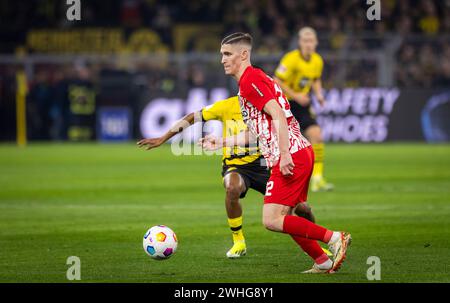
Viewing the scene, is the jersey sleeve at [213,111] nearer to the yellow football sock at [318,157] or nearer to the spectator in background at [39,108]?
the yellow football sock at [318,157]

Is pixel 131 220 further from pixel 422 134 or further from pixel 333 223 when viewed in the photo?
pixel 422 134

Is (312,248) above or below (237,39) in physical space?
below

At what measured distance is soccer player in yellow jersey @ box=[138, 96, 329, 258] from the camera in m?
10.2

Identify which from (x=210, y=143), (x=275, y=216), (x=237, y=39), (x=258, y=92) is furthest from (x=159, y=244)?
(x=237, y=39)

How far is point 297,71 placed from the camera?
16719mm

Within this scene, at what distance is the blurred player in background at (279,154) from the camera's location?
27.6ft

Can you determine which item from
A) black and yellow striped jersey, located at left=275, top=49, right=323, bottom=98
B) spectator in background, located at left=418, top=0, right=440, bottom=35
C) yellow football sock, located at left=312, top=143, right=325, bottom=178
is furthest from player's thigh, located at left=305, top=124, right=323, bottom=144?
spectator in background, located at left=418, top=0, right=440, bottom=35

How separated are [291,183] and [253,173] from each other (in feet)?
6.85

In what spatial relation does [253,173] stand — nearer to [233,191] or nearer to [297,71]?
[233,191]

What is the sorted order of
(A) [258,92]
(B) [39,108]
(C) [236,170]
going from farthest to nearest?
(B) [39,108] → (C) [236,170] → (A) [258,92]

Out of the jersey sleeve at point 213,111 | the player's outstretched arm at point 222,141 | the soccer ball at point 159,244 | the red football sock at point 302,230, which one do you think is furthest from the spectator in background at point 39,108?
the red football sock at point 302,230

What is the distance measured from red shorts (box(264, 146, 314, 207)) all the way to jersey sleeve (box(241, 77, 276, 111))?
22.7 inches

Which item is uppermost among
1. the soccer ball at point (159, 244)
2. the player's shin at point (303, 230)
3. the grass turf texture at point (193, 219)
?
the player's shin at point (303, 230)

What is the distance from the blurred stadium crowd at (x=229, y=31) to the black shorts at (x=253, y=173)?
62.0 ft
